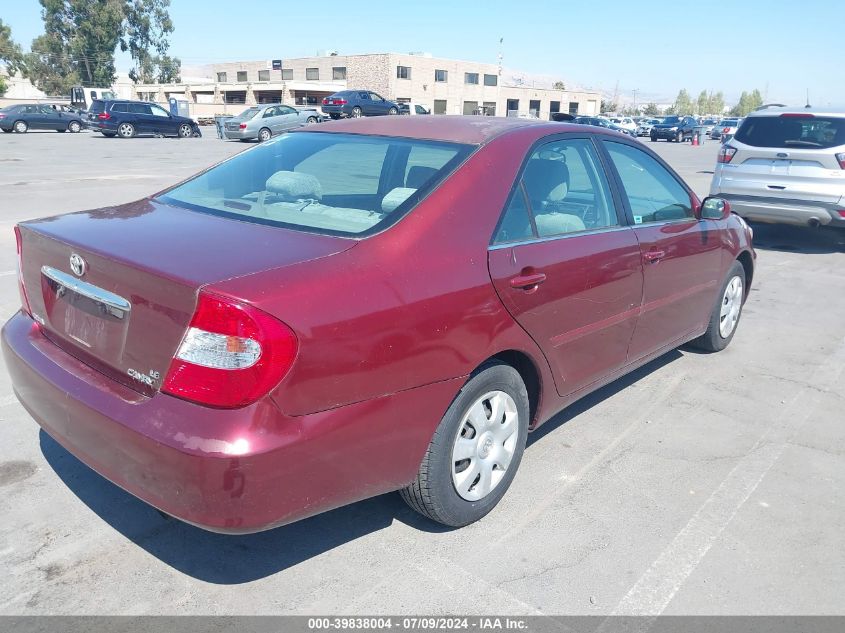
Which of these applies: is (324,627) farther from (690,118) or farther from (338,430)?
(690,118)

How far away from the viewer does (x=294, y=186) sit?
3.45 metres

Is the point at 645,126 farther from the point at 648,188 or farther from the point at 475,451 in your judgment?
the point at 475,451

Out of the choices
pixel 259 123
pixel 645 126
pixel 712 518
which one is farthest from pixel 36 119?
pixel 645 126

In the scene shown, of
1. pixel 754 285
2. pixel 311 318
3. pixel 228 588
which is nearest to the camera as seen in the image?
pixel 311 318

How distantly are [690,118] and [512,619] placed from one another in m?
50.8

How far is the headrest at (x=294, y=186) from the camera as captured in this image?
3.38 meters

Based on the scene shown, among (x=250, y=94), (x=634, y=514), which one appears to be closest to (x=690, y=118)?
(x=250, y=94)

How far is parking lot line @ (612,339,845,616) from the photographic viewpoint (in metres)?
2.80

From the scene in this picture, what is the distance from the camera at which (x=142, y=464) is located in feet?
8.00

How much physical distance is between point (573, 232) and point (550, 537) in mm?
1454

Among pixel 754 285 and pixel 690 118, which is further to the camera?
pixel 690 118

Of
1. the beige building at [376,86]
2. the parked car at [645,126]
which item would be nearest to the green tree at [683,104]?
the beige building at [376,86]

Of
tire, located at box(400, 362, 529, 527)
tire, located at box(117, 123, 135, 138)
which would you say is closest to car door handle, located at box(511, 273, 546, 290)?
tire, located at box(400, 362, 529, 527)

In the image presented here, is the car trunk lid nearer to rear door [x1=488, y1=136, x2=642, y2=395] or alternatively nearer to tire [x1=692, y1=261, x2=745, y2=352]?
rear door [x1=488, y1=136, x2=642, y2=395]
